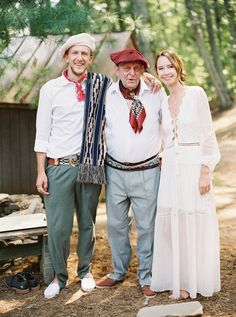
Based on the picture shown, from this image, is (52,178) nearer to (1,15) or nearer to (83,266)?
(83,266)

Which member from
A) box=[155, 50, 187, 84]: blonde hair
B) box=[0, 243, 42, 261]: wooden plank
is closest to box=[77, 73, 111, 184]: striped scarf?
box=[155, 50, 187, 84]: blonde hair

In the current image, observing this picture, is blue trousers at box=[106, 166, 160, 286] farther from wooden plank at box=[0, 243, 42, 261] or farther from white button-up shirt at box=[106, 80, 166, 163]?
wooden plank at box=[0, 243, 42, 261]

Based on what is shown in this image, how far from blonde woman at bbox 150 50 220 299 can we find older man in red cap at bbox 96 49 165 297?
139 millimetres

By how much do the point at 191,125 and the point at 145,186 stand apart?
2.16ft

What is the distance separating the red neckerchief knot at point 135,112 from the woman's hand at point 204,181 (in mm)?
607

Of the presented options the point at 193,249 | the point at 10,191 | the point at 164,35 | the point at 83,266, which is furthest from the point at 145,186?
the point at 164,35

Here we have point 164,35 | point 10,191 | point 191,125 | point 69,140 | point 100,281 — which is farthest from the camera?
point 164,35

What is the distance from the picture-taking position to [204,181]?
3512mm

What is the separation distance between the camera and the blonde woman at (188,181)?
355 cm

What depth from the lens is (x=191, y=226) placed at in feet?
11.7

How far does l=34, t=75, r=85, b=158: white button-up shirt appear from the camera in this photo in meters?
3.79

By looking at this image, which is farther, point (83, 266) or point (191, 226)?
point (83, 266)

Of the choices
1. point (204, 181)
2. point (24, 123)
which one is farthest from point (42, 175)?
point (24, 123)

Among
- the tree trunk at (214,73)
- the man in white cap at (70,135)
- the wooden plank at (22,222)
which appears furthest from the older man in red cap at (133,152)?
the tree trunk at (214,73)
